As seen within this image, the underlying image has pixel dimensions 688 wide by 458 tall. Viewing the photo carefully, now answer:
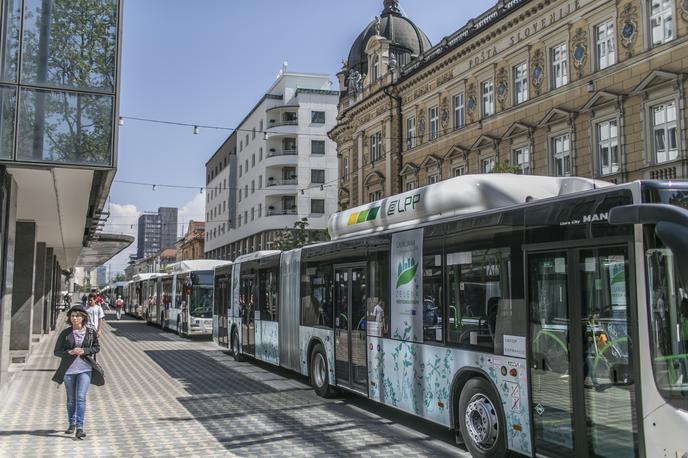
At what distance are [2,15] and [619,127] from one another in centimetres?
1949

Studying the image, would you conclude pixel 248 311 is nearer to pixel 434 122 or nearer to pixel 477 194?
pixel 477 194

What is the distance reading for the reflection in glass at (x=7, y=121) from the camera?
34.2 ft

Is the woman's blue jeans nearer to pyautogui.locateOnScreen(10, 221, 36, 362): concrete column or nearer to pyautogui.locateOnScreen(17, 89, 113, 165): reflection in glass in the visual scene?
pyautogui.locateOnScreen(17, 89, 113, 165): reflection in glass

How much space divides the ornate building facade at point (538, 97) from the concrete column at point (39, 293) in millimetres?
17054

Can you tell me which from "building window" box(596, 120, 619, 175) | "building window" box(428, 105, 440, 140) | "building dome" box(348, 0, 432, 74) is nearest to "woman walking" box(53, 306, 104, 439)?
"building window" box(596, 120, 619, 175)

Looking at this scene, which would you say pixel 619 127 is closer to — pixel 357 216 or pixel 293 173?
pixel 357 216

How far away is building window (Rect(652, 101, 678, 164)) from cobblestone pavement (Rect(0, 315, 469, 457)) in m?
14.1

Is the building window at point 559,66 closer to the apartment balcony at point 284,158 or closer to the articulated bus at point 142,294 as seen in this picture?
the articulated bus at point 142,294

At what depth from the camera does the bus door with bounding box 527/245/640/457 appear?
219 inches

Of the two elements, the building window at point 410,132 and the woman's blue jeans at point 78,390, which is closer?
the woman's blue jeans at point 78,390

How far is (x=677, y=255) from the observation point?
4.67m

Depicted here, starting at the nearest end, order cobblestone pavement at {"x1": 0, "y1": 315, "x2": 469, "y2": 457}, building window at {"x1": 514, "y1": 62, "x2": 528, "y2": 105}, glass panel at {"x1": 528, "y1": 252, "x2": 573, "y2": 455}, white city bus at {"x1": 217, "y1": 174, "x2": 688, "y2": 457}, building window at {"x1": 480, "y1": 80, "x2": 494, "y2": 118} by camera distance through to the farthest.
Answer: white city bus at {"x1": 217, "y1": 174, "x2": 688, "y2": 457} < glass panel at {"x1": 528, "y1": 252, "x2": 573, "y2": 455} < cobblestone pavement at {"x1": 0, "y1": 315, "x2": 469, "y2": 457} < building window at {"x1": 514, "y1": 62, "x2": 528, "y2": 105} < building window at {"x1": 480, "y1": 80, "x2": 494, "y2": 118}

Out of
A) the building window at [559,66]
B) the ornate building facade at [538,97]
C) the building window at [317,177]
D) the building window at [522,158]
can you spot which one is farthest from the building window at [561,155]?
the building window at [317,177]

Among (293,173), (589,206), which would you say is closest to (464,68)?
A: (589,206)
